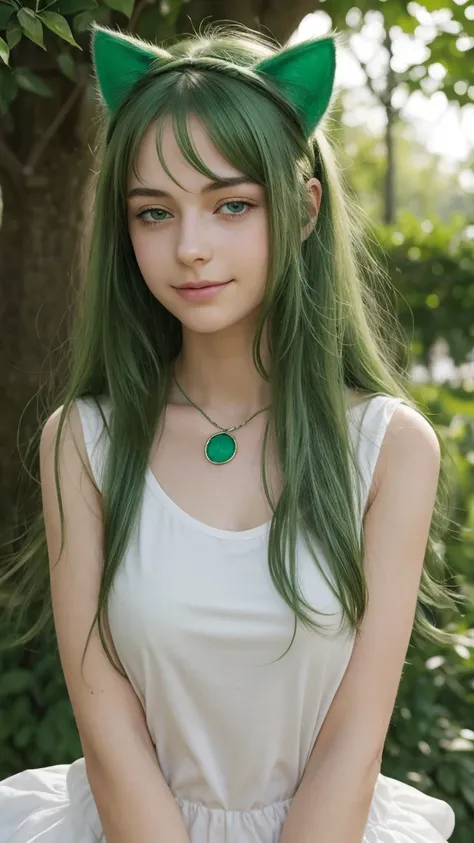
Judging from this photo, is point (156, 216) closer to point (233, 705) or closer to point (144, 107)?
point (144, 107)

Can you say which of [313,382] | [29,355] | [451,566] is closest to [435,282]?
[451,566]

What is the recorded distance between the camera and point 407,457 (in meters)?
1.96

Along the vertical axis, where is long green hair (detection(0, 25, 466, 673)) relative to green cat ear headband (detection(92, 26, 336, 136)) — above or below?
below

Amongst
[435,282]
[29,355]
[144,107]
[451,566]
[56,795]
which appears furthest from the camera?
[435,282]

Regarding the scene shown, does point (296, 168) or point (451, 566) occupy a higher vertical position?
point (296, 168)

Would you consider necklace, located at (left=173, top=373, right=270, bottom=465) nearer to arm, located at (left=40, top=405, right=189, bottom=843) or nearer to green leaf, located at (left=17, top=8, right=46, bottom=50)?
arm, located at (left=40, top=405, right=189, bottom=843)

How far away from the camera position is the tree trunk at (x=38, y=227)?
10.1ft

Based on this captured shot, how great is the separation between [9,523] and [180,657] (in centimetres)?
140

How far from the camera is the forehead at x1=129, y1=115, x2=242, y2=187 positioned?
177cm

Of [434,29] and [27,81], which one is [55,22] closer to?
[27,81]

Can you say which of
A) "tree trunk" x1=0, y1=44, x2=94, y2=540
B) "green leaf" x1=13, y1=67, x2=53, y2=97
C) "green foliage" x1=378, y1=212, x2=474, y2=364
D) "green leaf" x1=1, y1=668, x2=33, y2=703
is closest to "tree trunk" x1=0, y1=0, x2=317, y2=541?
"tree trunk" x1=0, y1=44, x2=94, y2=540

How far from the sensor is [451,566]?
11.3ft

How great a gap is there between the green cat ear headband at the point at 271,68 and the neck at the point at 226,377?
1.40 ft

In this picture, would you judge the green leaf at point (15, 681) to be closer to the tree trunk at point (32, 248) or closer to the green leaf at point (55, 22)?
the tree trunk at point (32, 248)
